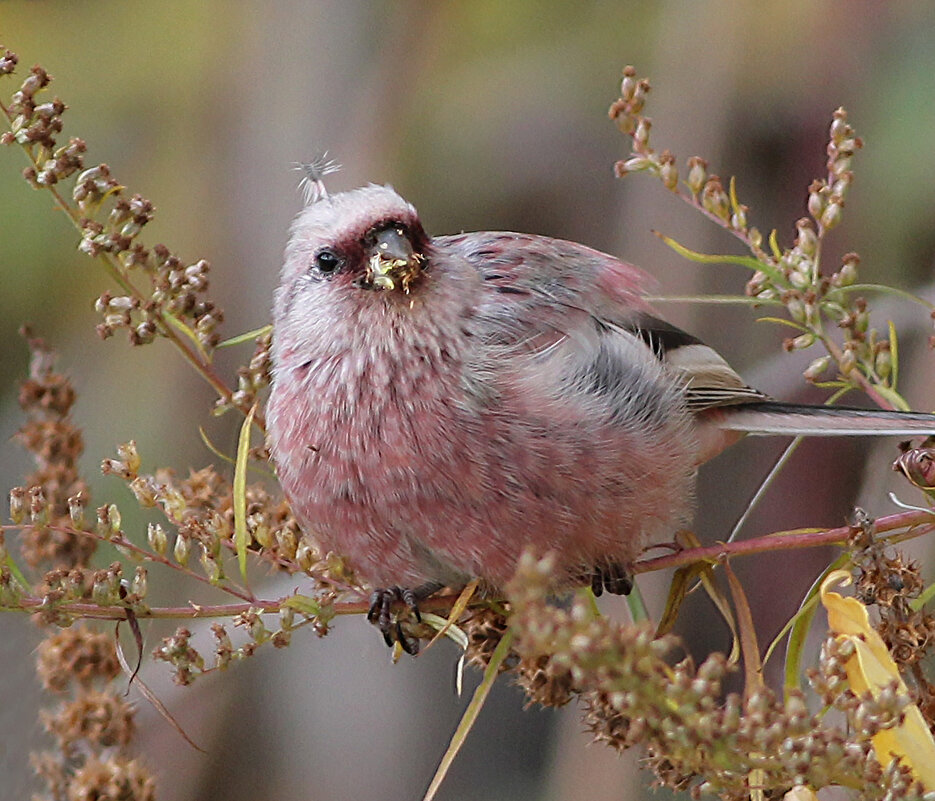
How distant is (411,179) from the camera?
2.86 metres

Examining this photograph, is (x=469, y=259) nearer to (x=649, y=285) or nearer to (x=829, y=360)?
(x=649, y=285)

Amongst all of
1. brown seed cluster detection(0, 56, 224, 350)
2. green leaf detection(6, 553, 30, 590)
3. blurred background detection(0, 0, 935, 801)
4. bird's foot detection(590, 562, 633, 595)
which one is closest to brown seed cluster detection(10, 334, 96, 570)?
brown seed cluster detection(0, 56, 224, 350)

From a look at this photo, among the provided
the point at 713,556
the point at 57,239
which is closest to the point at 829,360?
the point at 713,556

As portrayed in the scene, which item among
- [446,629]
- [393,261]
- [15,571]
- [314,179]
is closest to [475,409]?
[393,261]

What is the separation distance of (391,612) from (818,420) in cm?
57

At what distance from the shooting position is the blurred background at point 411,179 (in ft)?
8.67

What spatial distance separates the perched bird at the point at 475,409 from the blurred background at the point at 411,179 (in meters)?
0.96

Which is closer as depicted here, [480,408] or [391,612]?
[391,612]

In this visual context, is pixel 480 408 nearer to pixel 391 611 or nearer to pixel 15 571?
pixel 391 611

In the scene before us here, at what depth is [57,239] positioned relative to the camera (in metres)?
2.76

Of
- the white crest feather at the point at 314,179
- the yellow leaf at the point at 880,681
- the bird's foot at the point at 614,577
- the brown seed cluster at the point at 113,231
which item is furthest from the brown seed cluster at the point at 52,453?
the yellow leaf at the point at 880,681

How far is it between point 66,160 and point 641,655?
74 centimetres

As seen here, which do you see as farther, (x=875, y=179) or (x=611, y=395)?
(x=875, y=179)

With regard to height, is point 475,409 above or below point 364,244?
below
